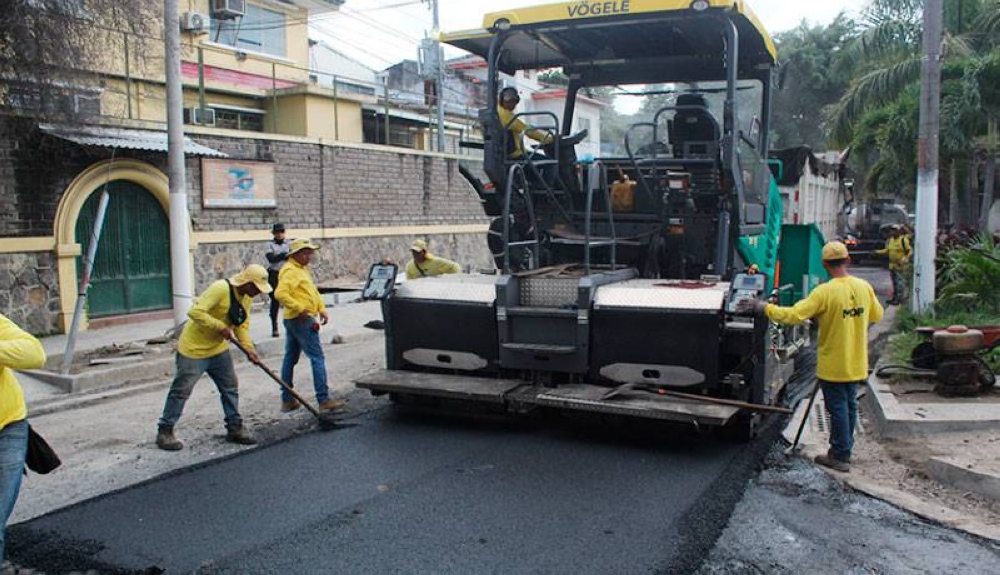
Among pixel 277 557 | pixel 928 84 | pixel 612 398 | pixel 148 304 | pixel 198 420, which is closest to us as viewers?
pixel 277 557

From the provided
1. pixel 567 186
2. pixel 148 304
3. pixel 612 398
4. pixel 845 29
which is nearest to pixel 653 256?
pixel 567 186

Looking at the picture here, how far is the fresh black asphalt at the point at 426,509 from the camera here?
4078 millimetres

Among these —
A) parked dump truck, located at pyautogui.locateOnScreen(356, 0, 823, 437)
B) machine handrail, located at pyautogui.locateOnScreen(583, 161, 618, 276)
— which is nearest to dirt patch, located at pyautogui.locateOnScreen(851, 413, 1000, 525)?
parked dump truck, located at pyautogui.locateOnScreen(356, 0, 823, 437)

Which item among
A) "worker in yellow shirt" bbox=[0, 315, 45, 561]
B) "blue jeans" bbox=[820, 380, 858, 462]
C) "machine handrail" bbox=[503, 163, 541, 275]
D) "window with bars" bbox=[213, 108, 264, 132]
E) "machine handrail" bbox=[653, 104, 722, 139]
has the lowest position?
"blue jeans" bbox=[820, 380, 858, 462]

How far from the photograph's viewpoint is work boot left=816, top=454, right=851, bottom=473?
5.41m

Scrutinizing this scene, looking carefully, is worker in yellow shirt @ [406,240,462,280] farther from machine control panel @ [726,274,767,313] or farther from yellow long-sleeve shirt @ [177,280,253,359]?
machine control panel @ [726,274,767,313]

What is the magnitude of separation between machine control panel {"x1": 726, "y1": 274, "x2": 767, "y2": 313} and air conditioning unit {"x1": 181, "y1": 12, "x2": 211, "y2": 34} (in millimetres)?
14999

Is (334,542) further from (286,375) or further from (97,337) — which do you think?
(97,337)

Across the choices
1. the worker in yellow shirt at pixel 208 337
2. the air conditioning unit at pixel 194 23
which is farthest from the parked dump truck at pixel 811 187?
the air conditioning unit at pixel 194 23

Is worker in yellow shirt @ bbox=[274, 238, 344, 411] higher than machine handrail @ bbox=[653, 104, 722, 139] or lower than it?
lower

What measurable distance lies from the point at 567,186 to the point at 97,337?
266 inches

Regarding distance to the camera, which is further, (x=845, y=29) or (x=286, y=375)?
(x=845, y=29)

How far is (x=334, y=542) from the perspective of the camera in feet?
13.9

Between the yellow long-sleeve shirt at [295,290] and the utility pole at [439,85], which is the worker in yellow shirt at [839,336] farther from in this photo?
the utility pole at [439,85]
